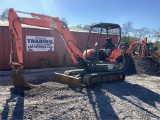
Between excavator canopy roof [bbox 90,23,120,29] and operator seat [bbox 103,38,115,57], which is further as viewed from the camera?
operator seat [bbox 103,38,115,57]

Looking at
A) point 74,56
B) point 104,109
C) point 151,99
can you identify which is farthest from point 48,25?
point 151,99

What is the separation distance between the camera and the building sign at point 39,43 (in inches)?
488

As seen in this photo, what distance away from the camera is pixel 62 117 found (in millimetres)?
4879

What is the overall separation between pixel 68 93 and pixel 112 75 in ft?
8.48

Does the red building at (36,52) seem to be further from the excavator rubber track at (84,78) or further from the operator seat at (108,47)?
Result: the operator seat at (108,47)

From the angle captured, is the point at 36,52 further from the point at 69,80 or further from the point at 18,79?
the point at 18,79

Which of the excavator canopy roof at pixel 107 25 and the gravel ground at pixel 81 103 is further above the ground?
the excavator canopy roof at pixel 107 25

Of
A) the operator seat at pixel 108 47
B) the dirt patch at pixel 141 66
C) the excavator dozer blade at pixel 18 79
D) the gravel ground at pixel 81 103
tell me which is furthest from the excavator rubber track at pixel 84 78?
the dirt patch at pixel 141 66

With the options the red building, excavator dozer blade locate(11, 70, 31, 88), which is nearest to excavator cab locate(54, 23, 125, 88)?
excavator dozer blade locate(11, 70, 31, 88)

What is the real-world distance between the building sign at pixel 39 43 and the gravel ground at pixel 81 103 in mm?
5372

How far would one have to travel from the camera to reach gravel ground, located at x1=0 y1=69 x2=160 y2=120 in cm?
506

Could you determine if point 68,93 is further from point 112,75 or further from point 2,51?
point 2,51

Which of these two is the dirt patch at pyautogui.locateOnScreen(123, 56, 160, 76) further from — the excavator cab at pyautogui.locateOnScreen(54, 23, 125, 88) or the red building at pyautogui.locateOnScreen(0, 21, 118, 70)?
the red building at pyautogui.locateOnScreen(0, 21, 118, 70)

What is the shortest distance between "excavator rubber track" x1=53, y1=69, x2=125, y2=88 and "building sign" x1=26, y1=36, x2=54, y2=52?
4657mm
